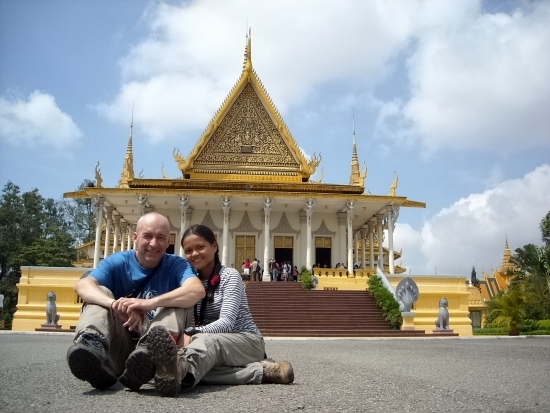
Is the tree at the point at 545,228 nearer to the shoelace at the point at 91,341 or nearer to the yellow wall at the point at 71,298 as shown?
the yellow wall at the point at 71,298

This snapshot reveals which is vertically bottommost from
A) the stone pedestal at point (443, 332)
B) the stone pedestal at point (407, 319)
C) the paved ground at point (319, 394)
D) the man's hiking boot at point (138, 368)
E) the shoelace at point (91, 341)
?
the stone pedestal at point (443, 332)

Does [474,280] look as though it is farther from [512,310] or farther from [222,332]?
[222,332]

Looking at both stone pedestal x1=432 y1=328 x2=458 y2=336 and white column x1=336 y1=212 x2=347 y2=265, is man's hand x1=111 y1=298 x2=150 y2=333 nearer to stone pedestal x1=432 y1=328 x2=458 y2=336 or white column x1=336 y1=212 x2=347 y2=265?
stone pedestal x1=432 y1=328 x2=458 y2=336

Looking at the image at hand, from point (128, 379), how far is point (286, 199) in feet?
64.3

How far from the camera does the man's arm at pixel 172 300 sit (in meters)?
3.32

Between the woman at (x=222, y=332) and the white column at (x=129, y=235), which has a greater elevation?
the white column at (x=129, y=235)

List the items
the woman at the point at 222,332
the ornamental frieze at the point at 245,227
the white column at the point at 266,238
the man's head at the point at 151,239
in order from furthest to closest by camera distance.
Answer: the ornamental frieze at the point at 245,227 → the white column at the point at 266,238 → the man's head at the point at 151,239 → the woman at the point at 222,332

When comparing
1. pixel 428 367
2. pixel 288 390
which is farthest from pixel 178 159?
pixel 288 390

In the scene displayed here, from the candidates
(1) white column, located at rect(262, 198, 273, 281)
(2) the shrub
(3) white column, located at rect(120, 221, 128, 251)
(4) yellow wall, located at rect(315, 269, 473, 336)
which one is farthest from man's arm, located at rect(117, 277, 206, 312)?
(3) white column, located at rect(120, 221, 128, 251)

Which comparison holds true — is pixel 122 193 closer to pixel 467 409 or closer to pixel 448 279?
pixel 448 279

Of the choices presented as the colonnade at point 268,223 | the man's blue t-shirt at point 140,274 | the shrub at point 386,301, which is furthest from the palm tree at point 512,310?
the man's blue t-shirt at point 140,274


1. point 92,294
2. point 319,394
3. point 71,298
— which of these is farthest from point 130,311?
point 71,298

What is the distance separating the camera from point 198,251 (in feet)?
12.8

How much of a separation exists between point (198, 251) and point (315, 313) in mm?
12789
